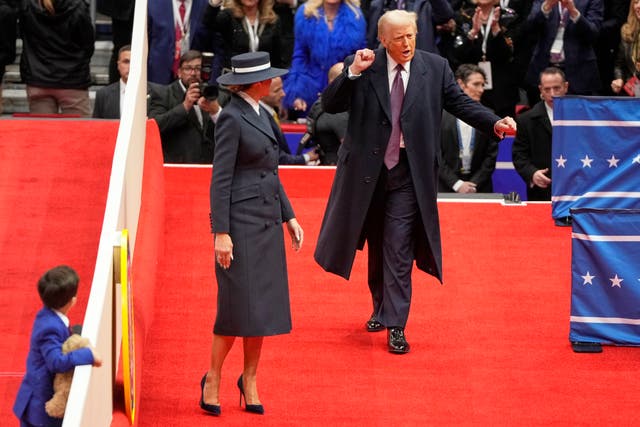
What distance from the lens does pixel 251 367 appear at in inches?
246

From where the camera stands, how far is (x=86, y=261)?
8.51 metres

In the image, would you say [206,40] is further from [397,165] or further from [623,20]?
[397,165]

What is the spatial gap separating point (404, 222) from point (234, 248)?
128 centimetres

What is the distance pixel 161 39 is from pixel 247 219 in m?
4.96

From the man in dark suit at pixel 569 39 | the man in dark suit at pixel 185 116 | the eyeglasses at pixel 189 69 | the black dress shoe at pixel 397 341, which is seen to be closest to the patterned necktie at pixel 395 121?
the black dress shoe at pixel 397 341

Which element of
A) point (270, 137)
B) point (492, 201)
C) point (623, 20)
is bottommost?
point (492, 201)

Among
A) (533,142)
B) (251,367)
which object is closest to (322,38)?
(533,142)

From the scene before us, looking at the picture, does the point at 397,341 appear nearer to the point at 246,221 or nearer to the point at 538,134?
the point at 246,221

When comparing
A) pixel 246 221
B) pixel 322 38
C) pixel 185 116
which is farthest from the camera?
pixel 322 38

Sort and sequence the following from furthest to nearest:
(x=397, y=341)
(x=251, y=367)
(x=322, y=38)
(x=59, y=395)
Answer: (x=322, y=38), (x=397, y=341), (x=251, y=367), (x=59, y=395)

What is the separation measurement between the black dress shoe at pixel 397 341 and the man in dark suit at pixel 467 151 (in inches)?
120

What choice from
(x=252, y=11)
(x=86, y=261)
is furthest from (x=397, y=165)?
(x=252, y=11)

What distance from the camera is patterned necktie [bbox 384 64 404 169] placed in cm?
706

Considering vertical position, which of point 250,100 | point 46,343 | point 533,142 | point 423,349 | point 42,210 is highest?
point 250,100
